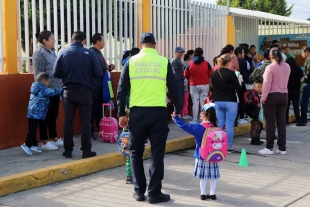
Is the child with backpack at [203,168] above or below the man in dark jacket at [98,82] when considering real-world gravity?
below

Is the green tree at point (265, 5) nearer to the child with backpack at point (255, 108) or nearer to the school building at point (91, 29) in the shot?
the school building at point (91, 29)

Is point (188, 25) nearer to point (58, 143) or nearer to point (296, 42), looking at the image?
point (58, 143)

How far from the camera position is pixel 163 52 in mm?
11539

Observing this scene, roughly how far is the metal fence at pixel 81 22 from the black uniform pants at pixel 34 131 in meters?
1.11

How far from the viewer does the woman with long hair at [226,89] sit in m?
8.06

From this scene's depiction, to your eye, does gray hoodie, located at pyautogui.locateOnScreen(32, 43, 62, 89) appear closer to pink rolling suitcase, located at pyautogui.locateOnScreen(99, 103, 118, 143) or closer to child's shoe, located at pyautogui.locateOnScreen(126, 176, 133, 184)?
A: pink rolling suitcase, located at pyautogui.locateOnScreen(99, 103, 118, 143)

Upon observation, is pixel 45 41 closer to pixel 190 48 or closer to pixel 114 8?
pixel 114 8

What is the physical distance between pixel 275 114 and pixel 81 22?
3.80m

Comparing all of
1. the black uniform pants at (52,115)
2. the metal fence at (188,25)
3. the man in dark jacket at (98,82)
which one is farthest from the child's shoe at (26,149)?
the metal fence at (188,25)

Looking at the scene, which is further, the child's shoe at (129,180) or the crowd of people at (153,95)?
the child's shoe at (129,180)

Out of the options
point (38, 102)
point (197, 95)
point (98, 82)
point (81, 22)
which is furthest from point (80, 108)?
point (197, 95)

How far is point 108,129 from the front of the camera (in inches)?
340

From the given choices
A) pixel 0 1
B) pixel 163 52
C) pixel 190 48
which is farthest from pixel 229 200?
pixel 190 48

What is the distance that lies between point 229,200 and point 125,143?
1409 mm
